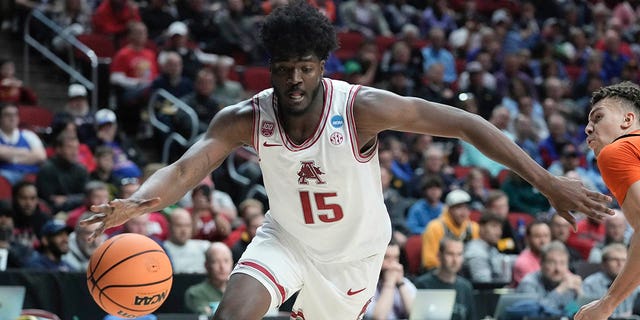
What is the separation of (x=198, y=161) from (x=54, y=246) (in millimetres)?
4358

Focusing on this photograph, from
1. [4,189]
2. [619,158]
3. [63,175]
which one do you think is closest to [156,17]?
[63,175]

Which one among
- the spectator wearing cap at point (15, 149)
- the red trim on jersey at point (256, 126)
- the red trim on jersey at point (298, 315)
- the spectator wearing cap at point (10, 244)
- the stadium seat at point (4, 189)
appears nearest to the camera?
the red trim on jersey at point (256, 126)

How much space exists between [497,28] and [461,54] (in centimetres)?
106

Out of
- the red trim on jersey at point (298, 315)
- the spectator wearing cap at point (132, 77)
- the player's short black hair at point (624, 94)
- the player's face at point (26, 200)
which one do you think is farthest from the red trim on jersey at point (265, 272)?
the spectator wearing cap at point (132, 77)

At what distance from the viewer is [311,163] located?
5.83m

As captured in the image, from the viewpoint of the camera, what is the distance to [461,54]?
59.9ft

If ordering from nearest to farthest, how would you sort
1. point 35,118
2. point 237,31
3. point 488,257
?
point 488,257 < point 35,118 < point 237,31

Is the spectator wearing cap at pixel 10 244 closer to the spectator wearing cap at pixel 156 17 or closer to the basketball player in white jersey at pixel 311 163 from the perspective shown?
the basketball player in white jersey at pixel 311 163

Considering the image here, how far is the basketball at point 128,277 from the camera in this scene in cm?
589

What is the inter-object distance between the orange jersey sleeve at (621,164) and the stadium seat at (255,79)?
390 inches

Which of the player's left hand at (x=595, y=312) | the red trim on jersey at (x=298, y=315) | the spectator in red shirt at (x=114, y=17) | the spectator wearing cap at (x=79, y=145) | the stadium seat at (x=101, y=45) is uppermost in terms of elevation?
the player's left hand at (x=595, y=312)

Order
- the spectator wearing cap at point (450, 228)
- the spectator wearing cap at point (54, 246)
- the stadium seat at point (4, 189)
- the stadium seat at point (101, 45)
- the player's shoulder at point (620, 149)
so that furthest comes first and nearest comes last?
the stadium seat at point (101, 45)
the spectator wearing cap at point (450, 228)
the stadium seat at point (4, 189)
the spectator wearing cap at point (54, 246)
the player's shoulder at point (620, 149)

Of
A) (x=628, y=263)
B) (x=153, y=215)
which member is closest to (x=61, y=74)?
(x=153, y=215)

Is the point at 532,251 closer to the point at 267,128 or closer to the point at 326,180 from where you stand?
the point at 326,180
